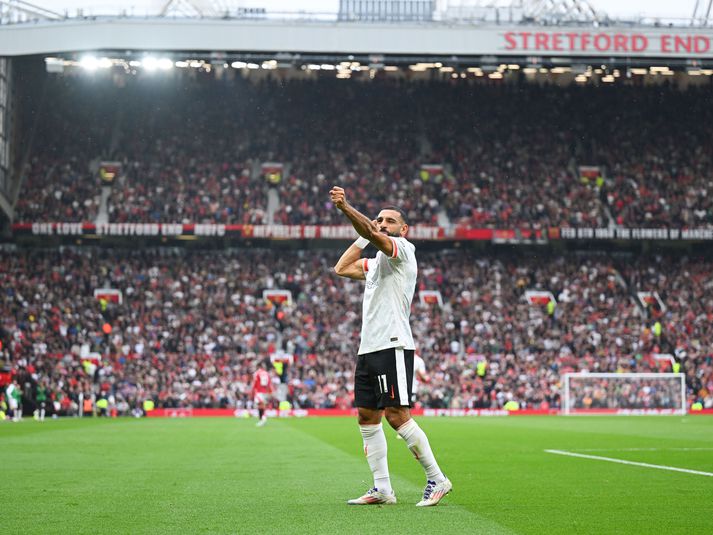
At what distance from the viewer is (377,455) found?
28.2ft

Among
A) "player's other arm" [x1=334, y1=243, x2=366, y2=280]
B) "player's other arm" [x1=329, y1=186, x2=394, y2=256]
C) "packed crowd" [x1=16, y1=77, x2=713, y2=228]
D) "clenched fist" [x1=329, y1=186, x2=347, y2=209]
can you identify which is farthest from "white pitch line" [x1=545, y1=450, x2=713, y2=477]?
"packed crowd" [x1=16, y1=77, x2=713, y2=228]

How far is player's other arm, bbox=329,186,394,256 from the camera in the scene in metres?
7.51

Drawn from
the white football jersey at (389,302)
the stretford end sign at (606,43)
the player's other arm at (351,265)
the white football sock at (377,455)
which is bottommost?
the white football sock at (377,455)

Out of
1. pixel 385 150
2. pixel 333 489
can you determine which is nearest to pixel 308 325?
pixel 385 150

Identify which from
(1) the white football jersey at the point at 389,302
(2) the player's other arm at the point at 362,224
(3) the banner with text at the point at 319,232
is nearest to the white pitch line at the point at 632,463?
(1) the white football jersey at the point at 389,302

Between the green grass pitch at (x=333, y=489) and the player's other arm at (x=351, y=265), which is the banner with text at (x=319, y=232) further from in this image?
the player's other arm at (x=351, y=265)

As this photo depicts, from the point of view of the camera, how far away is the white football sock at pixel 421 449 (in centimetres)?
832

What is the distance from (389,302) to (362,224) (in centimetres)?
119

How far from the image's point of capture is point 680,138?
52.9 metres

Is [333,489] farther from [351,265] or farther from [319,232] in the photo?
[319,232]

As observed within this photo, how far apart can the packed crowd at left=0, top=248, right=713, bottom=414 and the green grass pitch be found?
23442 millimetres

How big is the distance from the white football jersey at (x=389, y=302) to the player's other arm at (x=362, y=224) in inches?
14.0

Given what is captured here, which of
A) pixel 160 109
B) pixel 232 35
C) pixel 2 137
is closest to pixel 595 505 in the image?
pixel 232 35

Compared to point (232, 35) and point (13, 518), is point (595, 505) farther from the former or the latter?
point (232, 35)
